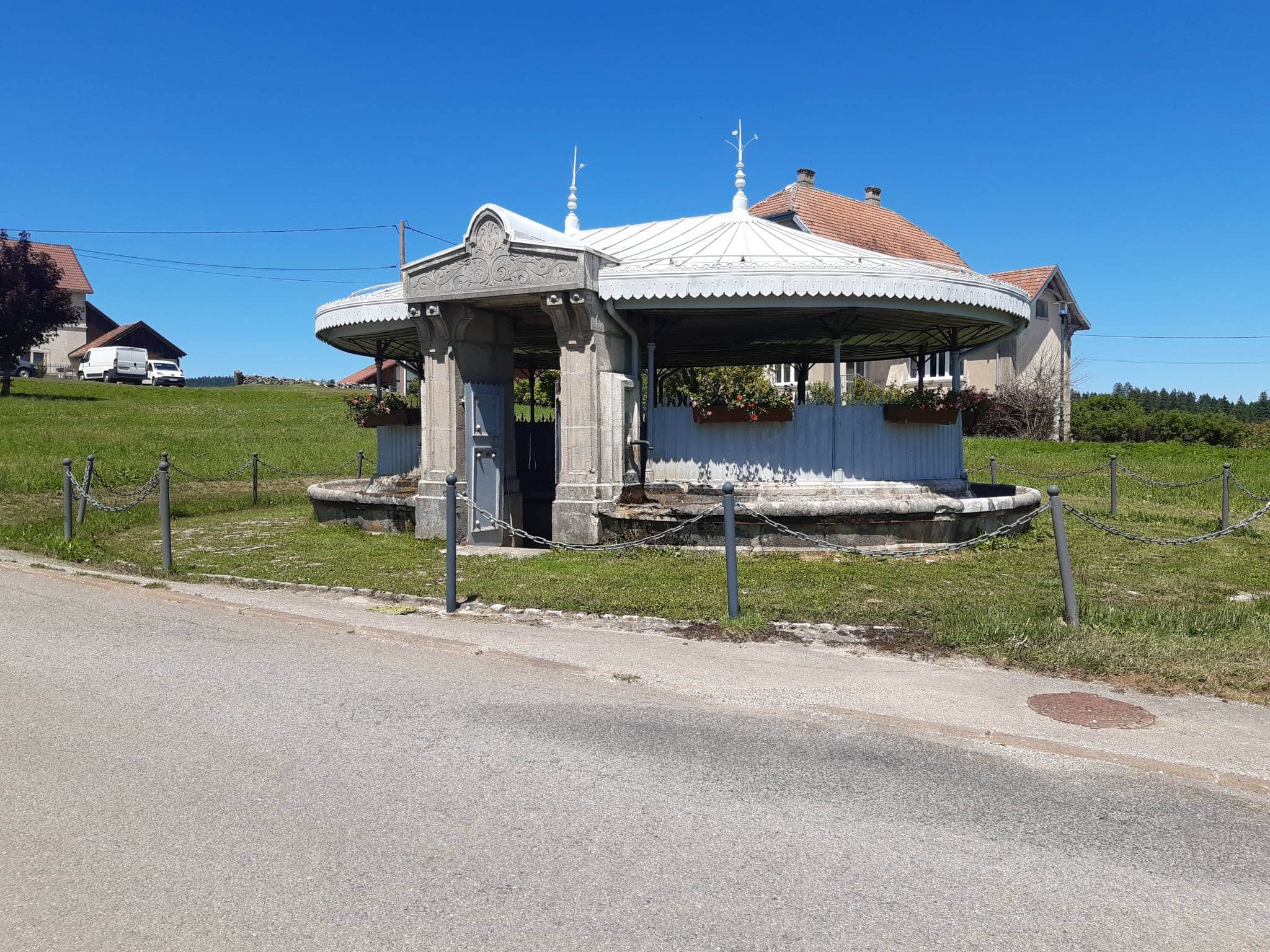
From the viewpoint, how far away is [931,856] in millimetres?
3963

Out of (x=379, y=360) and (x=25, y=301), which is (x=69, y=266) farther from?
(x=379, y=360)

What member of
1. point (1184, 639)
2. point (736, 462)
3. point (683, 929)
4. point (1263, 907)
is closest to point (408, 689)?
point (683, 929)

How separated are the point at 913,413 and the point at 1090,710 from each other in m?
7.85

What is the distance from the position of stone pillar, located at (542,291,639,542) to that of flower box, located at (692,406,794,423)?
111 cm

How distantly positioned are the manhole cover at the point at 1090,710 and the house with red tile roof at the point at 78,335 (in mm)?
69591

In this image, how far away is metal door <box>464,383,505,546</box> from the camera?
535 inches

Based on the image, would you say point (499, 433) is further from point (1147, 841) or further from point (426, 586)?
point (1147, 841)

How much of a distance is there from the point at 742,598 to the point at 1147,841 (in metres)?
5.30

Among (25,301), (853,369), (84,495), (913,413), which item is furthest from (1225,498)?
(25,301)

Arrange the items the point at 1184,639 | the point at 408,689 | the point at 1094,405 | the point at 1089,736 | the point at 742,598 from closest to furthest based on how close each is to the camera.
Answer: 1. the point at 1089,736
2. the point at 408,689
3. the point at 1184,639
4. the point at 742,598
5. the point at 1094,405

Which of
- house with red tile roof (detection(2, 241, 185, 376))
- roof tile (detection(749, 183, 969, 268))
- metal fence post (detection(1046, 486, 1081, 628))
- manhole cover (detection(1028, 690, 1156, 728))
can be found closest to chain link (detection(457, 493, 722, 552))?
metal fence post (detection(1046, 486, 1081, 628))

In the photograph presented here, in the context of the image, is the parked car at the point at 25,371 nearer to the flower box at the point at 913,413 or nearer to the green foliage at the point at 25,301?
the green foliage at the point at 25,301

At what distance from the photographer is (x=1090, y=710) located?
589cm

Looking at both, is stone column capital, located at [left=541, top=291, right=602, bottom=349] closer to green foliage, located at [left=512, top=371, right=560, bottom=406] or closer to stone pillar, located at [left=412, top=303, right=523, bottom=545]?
stone pillar, located at [left=412, top=303, right=523, bottom=545]
